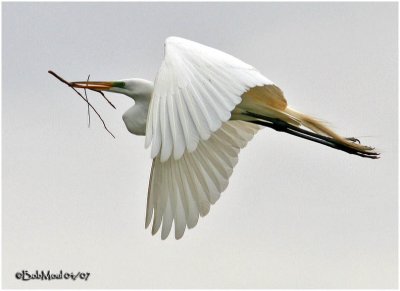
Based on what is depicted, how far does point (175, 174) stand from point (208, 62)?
4.86 feet

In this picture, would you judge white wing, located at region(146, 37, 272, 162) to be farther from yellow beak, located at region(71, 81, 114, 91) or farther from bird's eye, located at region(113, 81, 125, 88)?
yellow beak, located at region(71, 81, 114, 91)

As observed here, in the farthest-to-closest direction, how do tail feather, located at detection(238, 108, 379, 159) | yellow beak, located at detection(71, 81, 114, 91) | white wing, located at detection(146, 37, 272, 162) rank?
yellow beak, located at detection(71, 81, 114, 91)
tail feather, located at detection(238, 108, 379, 159)
white wing, located at detection(146, 37, 272, 162)

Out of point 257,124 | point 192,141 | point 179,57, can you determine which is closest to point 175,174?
point 257,124

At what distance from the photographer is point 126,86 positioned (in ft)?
24.2

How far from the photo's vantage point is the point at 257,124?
743 centimetres

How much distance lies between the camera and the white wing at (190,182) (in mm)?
7242

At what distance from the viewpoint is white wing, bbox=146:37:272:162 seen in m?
5.52

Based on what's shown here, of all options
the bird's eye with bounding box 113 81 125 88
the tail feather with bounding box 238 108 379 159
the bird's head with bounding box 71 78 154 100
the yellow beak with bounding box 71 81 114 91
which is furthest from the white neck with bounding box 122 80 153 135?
the tail feather with bounding box 238 108 379 159

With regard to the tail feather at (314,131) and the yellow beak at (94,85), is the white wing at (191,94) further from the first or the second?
the yellow beak at (94,85)

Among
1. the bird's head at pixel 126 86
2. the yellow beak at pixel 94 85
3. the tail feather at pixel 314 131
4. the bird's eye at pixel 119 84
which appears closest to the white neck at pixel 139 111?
the bird's head at pixel 126 86

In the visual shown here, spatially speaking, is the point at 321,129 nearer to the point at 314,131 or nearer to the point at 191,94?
the point at 314,131

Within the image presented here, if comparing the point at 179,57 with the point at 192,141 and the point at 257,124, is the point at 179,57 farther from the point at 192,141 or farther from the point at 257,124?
the point at 257,124

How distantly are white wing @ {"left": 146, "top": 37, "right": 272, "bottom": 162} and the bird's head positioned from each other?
0.91m

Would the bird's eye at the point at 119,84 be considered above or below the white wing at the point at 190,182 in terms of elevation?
above
